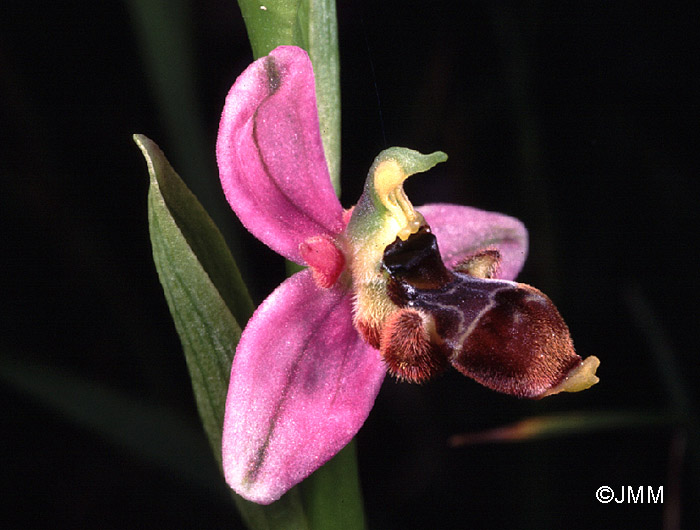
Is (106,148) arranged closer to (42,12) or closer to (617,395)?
(42,12)

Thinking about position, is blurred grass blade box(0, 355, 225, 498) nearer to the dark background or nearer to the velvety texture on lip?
the dark background

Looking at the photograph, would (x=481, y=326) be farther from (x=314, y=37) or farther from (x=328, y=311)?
(x=314, y=37)

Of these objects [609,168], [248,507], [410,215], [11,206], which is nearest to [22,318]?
[11,206]

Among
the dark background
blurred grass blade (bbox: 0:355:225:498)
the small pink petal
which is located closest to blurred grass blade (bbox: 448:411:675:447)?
the dark background

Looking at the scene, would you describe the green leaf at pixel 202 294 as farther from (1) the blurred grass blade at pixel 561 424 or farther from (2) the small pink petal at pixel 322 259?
(1) the blurred grass blade at pixel 561 424

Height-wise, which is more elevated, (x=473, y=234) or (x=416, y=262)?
(x=416, y=262)

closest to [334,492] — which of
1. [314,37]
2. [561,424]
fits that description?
[314,37]
